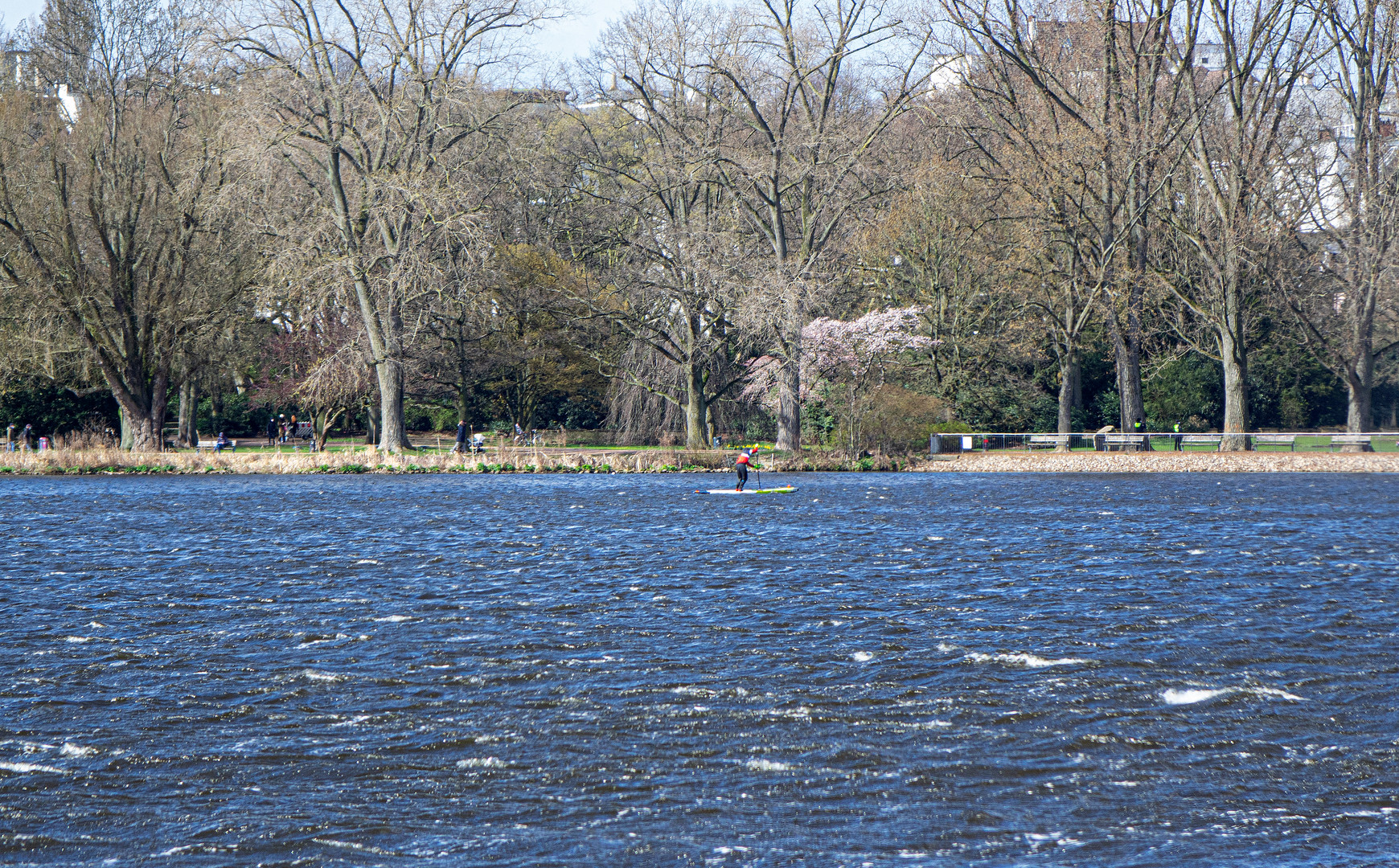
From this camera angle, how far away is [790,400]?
154ft

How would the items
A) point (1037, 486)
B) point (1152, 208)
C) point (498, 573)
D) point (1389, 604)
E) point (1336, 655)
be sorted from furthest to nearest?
point (1152, 208) → point (1037, 486) → point (498, 573) → point (1389, 604) → point (1336, 655)

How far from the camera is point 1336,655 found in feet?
44.5

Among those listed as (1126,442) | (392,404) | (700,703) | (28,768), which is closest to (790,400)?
(1126,442)

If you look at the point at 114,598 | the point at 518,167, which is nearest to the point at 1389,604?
the point at 114,598

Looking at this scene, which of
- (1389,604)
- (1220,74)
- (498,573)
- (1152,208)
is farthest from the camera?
(1220,74)

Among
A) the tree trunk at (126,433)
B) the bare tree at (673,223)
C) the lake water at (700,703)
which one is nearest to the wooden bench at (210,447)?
the tree trunk at (126,433)

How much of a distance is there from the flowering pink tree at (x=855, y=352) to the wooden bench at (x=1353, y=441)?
47.1 ft

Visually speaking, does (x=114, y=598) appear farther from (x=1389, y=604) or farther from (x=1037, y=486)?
(x=1037, y=486)

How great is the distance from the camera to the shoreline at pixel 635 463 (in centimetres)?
4550

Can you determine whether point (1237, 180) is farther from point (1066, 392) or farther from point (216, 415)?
point (216, 415)

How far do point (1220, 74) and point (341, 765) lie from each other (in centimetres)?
5399

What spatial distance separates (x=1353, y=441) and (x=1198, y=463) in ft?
19.5

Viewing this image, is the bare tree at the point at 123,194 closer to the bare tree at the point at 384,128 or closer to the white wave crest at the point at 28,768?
the bare tree at the point at 384,128

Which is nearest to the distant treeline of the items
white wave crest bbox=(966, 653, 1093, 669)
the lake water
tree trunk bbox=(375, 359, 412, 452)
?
tree trunk bbox=(375, 359, 412, 452)
